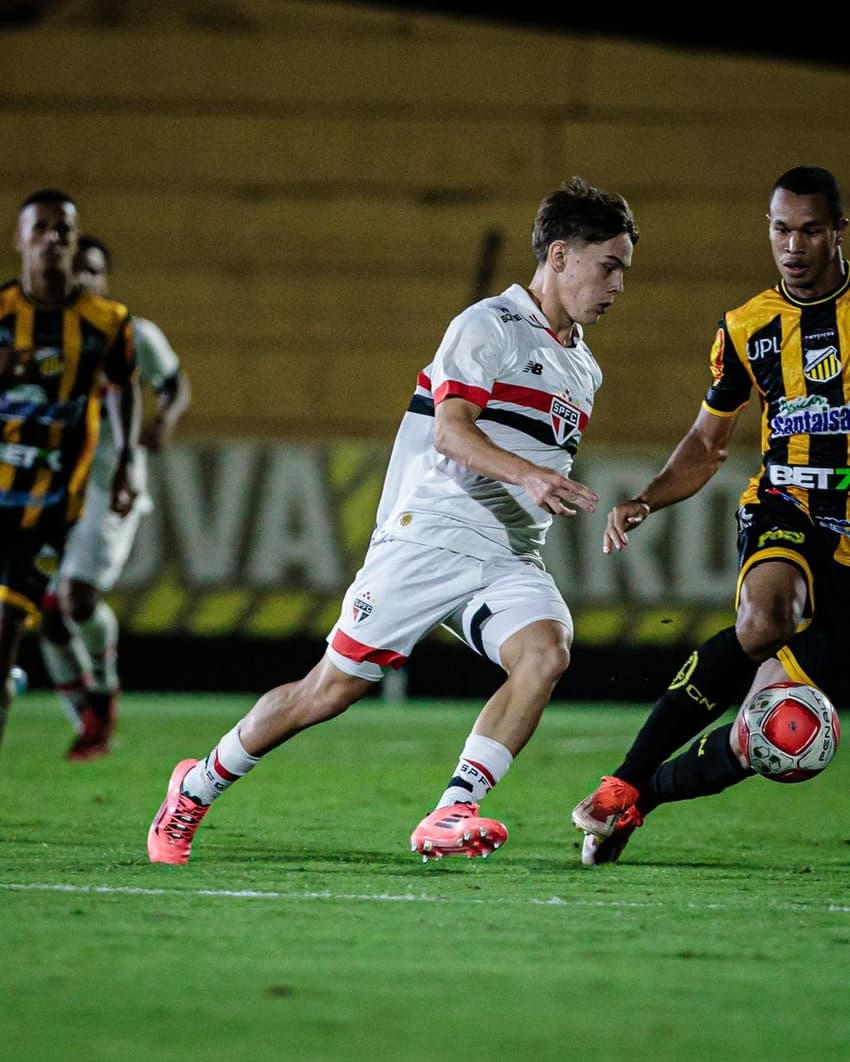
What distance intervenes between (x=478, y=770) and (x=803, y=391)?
1.43m

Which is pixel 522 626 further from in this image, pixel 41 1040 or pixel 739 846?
pixel 41 1040

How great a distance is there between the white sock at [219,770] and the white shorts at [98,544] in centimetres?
364

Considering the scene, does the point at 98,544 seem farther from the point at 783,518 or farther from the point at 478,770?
the point at 783,518

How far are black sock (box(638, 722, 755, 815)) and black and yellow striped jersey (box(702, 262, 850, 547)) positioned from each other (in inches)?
25.5

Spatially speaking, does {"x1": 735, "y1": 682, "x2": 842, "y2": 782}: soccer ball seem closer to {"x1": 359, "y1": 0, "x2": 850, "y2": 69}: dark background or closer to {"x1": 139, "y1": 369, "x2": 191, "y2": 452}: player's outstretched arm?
{"x1": 139, "y1": 369, "x2": 191, "y2": 452}: player's outstretched arm

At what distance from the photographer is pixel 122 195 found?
15039 mm

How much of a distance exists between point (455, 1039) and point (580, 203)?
9.00 feet

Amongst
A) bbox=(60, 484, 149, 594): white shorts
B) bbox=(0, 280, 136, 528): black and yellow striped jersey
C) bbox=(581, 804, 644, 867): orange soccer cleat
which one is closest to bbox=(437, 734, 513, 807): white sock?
bbox=(581, 804, 644, 867): orange soccer cleat

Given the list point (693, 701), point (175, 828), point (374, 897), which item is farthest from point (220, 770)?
point (693, 701)

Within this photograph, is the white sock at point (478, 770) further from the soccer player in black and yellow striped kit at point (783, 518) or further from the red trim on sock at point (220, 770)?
the red trim on sock at point (220, 770)

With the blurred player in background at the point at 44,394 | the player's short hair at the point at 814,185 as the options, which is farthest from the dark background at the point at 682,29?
the player's short hair at the point at 814,185

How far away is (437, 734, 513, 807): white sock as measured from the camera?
15.3ft

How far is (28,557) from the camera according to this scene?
6.96 m

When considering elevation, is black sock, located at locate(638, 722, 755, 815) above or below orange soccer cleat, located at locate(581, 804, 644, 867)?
above
